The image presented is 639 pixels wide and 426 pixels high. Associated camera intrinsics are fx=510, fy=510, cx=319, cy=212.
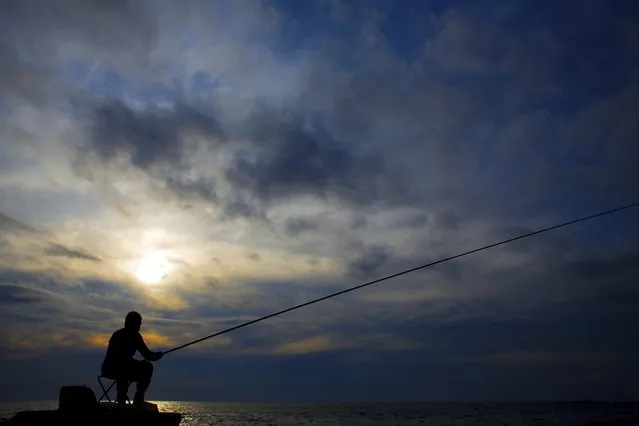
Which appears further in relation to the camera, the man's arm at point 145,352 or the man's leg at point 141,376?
the man's arm at point 145,352

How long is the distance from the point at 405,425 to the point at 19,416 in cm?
4384

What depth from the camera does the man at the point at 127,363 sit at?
1054cm

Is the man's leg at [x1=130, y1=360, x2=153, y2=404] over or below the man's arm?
below

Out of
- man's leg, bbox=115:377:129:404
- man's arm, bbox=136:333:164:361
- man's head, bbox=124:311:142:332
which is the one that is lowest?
man's leg, bbox=115:377:129:404

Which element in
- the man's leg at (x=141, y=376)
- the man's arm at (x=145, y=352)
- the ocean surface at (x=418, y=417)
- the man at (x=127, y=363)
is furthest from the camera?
the ocean surface at (x=418, y=417)

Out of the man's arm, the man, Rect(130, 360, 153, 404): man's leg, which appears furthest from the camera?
the man's arm

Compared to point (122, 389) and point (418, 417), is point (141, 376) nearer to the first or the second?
point (122, 389)

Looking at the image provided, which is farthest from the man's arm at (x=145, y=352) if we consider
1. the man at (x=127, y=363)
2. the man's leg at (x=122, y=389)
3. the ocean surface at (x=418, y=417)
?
the ocean surface at (x=418, y=417)

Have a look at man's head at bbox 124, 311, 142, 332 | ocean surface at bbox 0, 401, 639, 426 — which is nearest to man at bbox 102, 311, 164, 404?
man's head at bbox 124, 311, 142, 332

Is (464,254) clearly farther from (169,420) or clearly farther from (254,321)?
(169,420)

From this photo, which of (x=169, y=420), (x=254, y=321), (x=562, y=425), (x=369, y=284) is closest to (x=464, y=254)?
(x=369, y=284)

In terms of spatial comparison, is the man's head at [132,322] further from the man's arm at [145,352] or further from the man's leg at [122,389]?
the man's leg at [122,389]

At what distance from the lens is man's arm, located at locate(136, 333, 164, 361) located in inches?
434

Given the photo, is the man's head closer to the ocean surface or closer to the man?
the man
